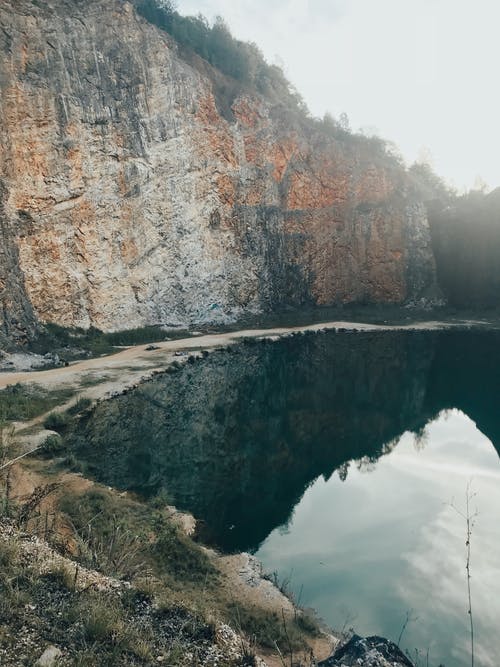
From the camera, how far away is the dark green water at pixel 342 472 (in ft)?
29.7

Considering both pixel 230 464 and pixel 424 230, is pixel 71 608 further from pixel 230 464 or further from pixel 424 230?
pixel 424 230

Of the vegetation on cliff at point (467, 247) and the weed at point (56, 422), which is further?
the vegetation on cliff at point (467, 247)

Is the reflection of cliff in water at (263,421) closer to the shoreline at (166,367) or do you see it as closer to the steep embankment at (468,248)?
the shoreline at (166,367)

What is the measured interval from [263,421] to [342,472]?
17.7 feet

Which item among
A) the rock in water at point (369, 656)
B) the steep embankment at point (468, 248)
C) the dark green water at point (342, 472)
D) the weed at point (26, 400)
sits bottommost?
the dark green water at point (342, 472)

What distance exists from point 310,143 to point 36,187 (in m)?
31.8

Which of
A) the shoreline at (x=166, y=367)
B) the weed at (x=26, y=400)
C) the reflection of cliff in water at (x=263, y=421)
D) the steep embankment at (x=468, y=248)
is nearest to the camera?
the shoreline at (x=166, y=367)

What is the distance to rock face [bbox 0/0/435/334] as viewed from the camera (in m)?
30.9

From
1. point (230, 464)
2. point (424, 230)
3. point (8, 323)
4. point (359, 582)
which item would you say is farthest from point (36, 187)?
point (424, 230)

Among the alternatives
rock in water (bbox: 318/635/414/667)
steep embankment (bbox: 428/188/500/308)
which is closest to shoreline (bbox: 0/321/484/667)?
rock in water (bbox: 318/635/414/667)

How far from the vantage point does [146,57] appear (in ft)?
129

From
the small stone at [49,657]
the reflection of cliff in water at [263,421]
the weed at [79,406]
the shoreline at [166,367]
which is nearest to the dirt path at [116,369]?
the shoreline at [166,367]

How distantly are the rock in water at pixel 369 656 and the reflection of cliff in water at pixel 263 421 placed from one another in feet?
20.2

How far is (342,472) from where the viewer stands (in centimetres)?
1502
